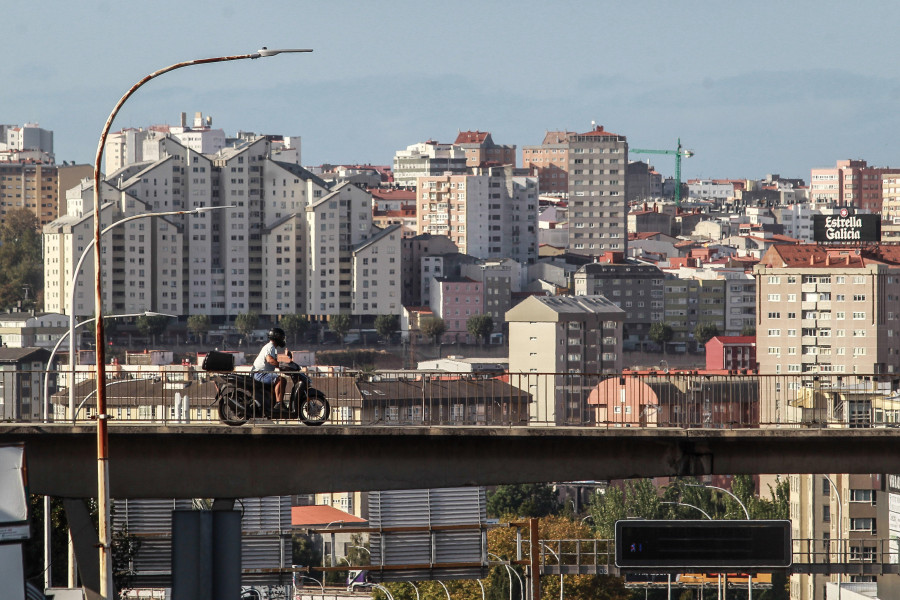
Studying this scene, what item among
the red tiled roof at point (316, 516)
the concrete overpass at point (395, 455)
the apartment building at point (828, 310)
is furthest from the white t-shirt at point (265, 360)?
the apartment building at point (828, 310)

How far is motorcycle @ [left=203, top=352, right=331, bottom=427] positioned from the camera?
24.8 meters

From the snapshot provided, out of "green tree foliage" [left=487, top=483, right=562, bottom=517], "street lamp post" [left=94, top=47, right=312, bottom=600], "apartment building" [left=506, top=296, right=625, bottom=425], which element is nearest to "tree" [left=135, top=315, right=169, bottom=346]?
"apartment building" [left=506, top=296, right=625, bottom=425]

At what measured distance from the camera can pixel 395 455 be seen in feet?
82.8

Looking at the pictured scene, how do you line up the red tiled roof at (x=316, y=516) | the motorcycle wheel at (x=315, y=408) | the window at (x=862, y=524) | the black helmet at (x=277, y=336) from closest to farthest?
the black helmet at (x=277, y=336) < the motorcycle wheel at (x=315, y=408) < the window at (x=862, y=524) < the red tiled roof at (x=316, y=516)

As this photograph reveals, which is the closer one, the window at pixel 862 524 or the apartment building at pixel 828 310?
the window at pixel 862 524

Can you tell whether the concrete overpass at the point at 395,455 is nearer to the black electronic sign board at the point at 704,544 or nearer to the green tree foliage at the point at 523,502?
the black electronic sign board at the point at 704,544

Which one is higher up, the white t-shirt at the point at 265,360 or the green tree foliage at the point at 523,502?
the white t-shirt at the point at 265,360

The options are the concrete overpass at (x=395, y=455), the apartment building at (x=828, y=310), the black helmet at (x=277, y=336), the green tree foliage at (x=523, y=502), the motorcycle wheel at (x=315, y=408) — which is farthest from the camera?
the apartment building at (x=828, y=310)

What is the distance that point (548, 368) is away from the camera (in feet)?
529

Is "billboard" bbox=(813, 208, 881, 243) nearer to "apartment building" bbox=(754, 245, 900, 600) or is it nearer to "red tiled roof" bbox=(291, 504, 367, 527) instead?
"apartment building" bbox=(754, 245, 900, 600)

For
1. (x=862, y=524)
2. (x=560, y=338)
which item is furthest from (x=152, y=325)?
(x=862, y=524)

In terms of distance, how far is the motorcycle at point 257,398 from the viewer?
24.8 m

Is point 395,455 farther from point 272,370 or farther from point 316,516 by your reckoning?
point 316,516

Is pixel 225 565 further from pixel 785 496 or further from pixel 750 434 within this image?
pixel 785 496
